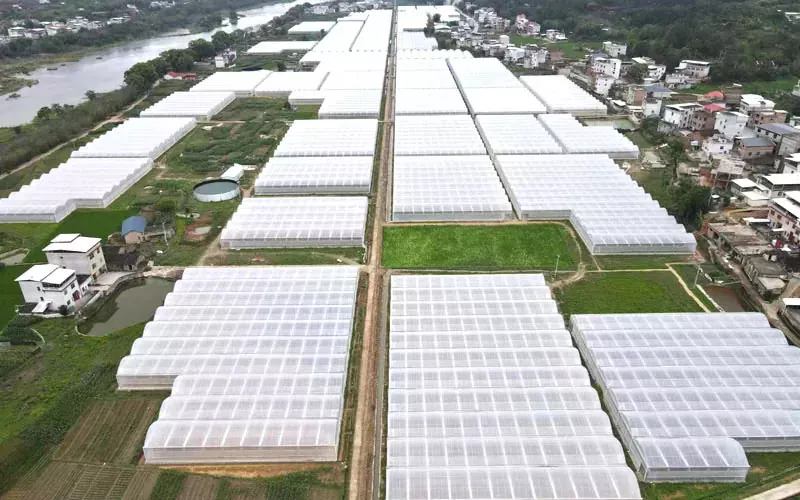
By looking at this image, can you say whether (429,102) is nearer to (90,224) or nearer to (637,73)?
(637,73)

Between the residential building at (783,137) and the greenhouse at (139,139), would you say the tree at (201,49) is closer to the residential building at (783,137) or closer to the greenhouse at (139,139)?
the greenhouse at (139,139)

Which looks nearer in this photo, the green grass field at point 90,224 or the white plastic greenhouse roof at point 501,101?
the green grass field at point 90,224

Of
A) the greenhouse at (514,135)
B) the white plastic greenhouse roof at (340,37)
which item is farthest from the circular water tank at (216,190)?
the white plastic greenhouse roof at (340,37)

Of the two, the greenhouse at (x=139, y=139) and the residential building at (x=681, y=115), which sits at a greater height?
the residential building at (x=681, y=115)

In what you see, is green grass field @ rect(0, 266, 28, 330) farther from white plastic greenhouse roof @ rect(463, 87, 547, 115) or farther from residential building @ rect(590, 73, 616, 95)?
residential building @ rect(590, 73, 616, 95)

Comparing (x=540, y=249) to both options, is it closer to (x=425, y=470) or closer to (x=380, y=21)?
(x=425, y=470)
